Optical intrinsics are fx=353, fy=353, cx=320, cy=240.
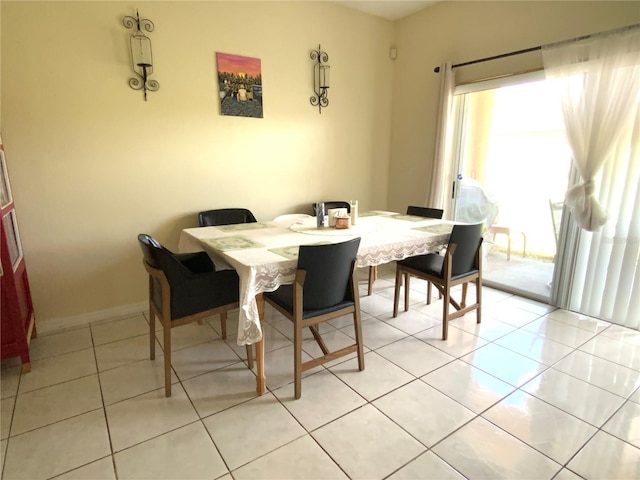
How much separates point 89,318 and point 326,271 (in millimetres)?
2137

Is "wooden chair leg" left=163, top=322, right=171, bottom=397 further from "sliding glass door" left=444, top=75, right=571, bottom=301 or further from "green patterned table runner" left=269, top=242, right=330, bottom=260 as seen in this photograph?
"sliding glass door" left=444, top=75, right=571, bottom=301

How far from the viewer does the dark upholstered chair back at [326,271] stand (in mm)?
1776

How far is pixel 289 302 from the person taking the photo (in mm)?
1950

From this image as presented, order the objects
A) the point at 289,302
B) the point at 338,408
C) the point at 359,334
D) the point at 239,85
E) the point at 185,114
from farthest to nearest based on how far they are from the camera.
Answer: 1. the point at 239,85
2. the point at 185,114
3. the point at 359,334
4. the point at 289,302
5. the point at 338,408

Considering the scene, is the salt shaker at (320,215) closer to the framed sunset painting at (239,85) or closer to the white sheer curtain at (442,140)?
the framed sunset painting at (239,85)

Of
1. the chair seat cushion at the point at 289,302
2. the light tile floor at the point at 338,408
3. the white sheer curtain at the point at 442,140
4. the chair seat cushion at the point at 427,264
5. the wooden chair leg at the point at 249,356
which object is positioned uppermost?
the white sheer curtain at the point at 442,140

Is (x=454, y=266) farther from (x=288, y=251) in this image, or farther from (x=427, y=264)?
(x=288, y=251)

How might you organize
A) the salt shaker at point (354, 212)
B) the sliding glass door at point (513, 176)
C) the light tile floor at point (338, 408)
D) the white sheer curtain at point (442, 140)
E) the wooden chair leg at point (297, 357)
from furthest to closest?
the white sheer curtain at point (442, 140) < the sliding glass door at point (513, 176) < the salt shaker at point (354, 212) < the wooden chair leg at point (297, 357) < the light tile floor at point (338, 408)

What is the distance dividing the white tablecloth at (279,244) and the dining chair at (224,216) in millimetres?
500

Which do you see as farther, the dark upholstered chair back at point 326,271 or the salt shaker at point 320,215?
the salt shaker at point 320,215

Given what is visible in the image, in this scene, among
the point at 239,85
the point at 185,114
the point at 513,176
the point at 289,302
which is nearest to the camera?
the point at 289,302

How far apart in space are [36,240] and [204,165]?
1.33m

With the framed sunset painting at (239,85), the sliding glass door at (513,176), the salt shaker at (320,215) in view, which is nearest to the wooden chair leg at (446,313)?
the salt shaker at (320,215)

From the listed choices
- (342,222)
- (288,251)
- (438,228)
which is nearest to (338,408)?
(288,251)
